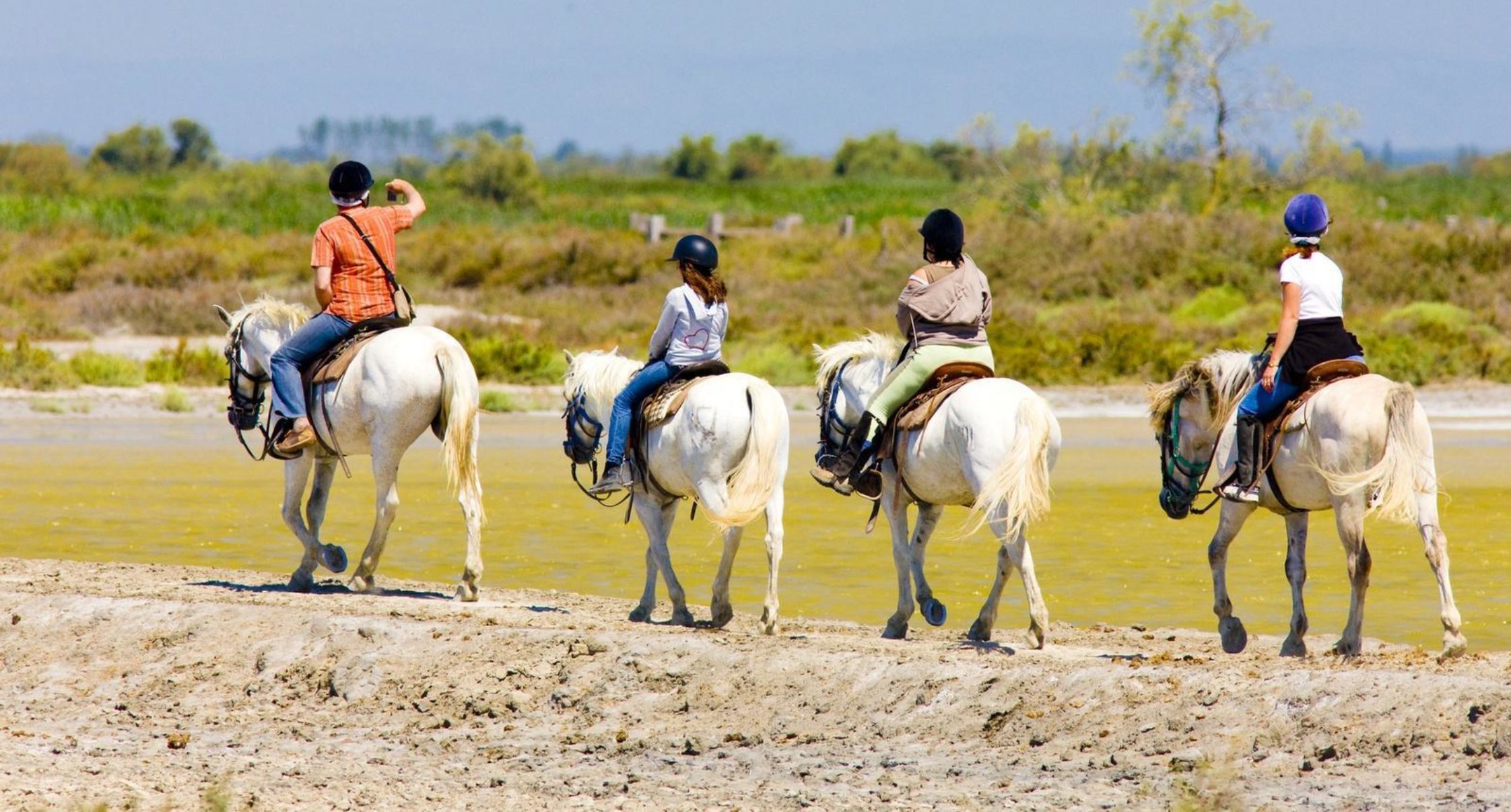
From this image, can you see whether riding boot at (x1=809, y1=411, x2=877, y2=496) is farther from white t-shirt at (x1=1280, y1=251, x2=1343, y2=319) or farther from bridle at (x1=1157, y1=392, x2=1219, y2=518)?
white t-shirt at (x1=1280, y1=251, x2=1343, y2=319)

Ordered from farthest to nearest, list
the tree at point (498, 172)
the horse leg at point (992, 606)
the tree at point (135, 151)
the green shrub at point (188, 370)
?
the tree at point (135, 151) < the tree at point (498, 172) < the green shrub at point (188, 370) < the horse leg at point (992, 606)

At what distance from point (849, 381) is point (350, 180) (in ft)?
11.6

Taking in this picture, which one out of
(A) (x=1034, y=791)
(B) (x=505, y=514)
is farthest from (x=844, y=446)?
(B) (x=505, y=514)

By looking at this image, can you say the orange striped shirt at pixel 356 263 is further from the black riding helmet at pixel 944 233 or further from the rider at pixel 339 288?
the black riding helmet at pixel 944 233

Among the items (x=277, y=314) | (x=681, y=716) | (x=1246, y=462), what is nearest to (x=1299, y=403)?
(x=1246, y=462)

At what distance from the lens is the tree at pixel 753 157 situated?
95.6 metres

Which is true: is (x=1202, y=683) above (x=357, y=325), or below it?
below

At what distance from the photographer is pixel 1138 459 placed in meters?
20.8

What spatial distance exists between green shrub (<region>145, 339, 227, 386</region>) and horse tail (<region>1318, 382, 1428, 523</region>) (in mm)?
21111

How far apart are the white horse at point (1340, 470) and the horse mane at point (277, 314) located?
573 centimetres

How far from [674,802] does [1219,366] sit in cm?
451

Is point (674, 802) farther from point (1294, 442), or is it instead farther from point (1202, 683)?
point (1294, 442)

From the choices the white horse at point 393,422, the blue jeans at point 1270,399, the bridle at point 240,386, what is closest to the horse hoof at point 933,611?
the blue jeans at point 1270,399

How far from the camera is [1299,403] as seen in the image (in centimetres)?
916
